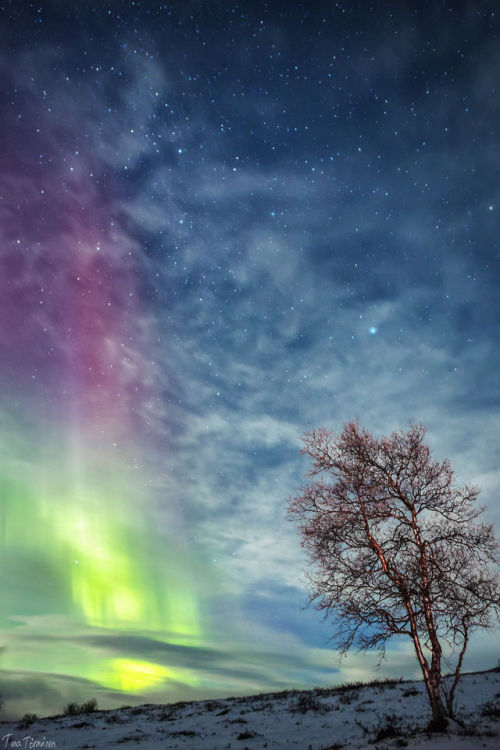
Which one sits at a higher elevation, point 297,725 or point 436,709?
point 436,709

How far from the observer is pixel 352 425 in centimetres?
1405

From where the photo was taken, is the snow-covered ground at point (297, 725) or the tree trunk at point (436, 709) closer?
the tree trunk at point (436, 709)

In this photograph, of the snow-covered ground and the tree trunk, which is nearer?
the tree trunk

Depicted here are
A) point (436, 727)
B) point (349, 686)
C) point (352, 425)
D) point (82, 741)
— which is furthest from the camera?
point (349, 686)

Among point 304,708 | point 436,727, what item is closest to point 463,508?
point 436,727

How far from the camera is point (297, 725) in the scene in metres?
15.9

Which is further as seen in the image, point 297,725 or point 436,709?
point 297,725

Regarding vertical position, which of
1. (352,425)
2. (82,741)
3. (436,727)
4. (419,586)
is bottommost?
(82,741)

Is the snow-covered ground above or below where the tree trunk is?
below

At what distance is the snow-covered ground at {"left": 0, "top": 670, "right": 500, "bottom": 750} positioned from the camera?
35.5 ft

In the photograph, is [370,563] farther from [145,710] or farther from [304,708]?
[145,710]

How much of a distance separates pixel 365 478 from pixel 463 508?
3.18 meters

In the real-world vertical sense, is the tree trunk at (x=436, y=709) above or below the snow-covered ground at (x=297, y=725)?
above

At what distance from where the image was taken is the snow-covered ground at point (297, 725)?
10820mm
